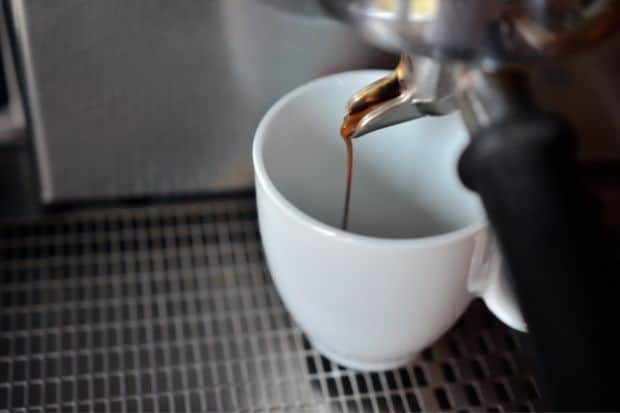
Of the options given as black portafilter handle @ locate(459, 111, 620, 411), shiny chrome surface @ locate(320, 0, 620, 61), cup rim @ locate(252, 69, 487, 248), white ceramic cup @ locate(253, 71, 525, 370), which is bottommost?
white ceramic cup @ locate(253, 71, 525, 370)

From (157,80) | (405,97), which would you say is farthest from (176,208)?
(405,97)

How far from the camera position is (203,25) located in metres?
0.35

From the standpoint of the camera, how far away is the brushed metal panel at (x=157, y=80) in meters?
0.34

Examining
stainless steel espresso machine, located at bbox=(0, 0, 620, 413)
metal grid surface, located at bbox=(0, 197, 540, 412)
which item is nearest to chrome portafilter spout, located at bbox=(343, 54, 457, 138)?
stainless steel espresso machine, located at bbox=(0, 0, 620, 413)

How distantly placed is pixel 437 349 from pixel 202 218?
0.43 feet

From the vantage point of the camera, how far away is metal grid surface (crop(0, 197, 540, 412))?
0.34 meters

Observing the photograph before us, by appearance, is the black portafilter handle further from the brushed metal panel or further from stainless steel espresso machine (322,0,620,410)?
the brushed metal panel

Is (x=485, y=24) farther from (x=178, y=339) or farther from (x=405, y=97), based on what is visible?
(x=178, y=339)

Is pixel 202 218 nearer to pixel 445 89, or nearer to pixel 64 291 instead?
pixel 64 291

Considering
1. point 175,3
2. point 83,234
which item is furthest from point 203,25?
point 83,234

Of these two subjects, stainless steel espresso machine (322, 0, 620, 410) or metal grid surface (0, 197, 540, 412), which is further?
metal grid surface (0, 197, 540, 412)

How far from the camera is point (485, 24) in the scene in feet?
0.73

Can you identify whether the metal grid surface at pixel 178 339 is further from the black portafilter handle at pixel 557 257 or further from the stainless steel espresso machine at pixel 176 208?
the black portafilter handle at pixel 557 257

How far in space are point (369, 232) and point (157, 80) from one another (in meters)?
0.11
